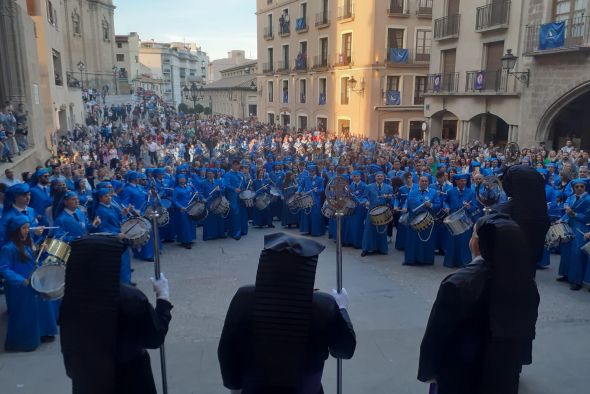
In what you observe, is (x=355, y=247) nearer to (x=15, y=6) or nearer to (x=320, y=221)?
(x=320, y=221)

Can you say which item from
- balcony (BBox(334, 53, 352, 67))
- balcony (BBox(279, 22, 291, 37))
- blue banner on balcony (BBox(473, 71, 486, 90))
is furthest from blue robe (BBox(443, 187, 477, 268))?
balcony (BBox(279, 22, 291, 37))

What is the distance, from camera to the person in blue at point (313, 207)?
486 inches

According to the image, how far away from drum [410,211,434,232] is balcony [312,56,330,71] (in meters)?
28.6

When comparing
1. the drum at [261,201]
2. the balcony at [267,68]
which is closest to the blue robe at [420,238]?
the drum at [261,201]

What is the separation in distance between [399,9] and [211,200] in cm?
2533

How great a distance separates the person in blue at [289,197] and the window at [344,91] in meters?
22.2

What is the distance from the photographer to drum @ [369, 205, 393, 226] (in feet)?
31.2

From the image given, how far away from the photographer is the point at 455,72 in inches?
961

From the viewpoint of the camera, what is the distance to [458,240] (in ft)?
31.6

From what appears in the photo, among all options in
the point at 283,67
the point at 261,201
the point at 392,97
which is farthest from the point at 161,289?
the point at 283,67

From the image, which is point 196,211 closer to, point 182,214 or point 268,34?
point 182,214

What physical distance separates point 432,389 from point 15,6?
20.0 m

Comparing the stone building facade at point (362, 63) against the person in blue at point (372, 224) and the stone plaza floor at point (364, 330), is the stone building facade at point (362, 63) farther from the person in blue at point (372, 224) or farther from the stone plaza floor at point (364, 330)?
the stone plaza floor at point (364, 330)

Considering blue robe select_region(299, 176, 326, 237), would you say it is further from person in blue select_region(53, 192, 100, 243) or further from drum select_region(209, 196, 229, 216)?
person in blue select_region(53, 192, 100, 243)
